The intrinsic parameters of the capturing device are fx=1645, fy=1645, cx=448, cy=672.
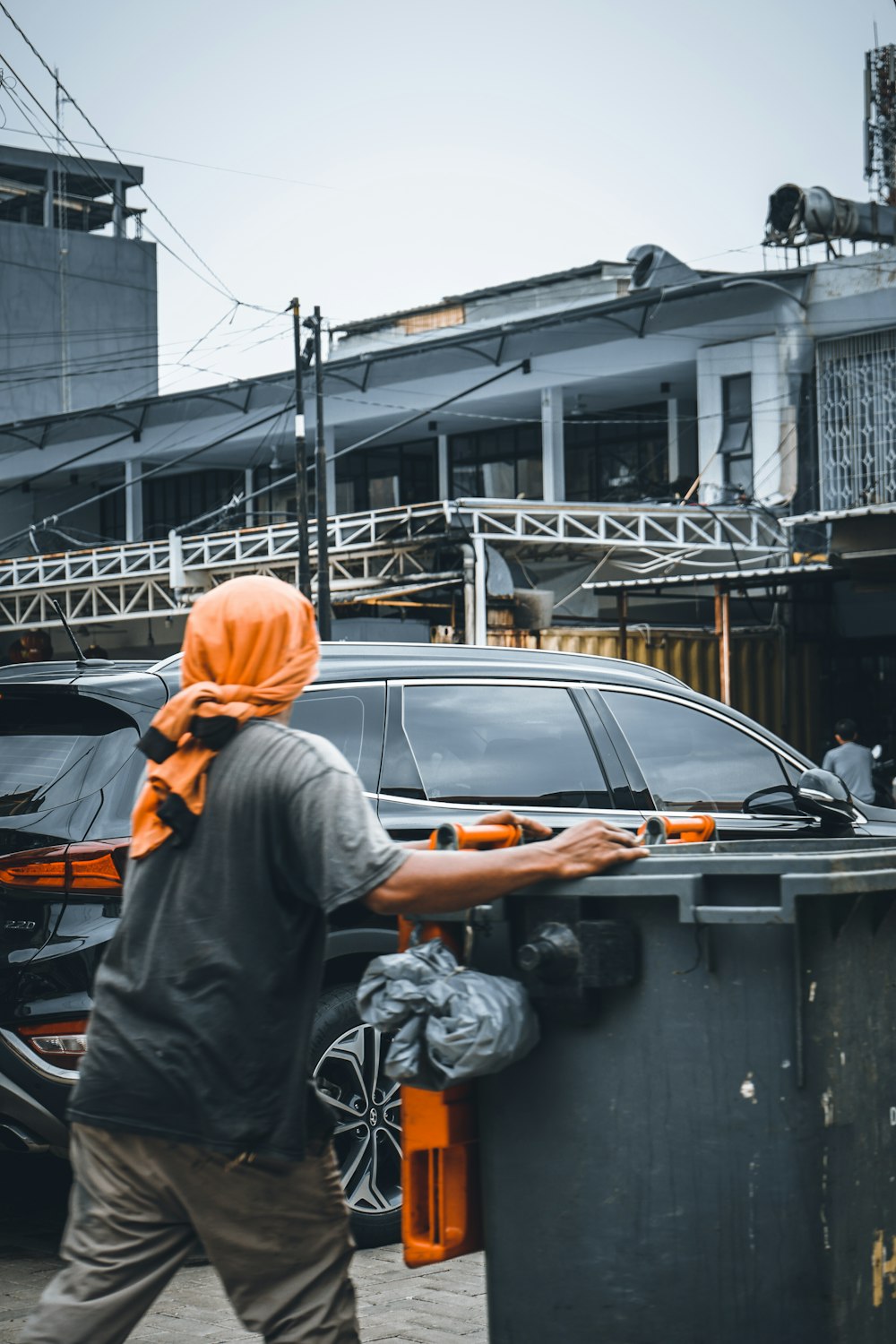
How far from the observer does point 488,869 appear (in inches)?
121

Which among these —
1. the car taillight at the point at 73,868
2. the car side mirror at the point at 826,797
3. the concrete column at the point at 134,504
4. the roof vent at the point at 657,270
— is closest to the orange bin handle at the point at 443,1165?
the car taillight at the point at 73,868

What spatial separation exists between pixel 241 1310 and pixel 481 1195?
23.9 inches

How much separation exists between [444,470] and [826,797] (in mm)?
26984

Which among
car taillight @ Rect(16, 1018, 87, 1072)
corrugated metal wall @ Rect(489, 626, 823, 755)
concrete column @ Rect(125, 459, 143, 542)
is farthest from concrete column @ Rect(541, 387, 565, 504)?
car taillight @ Rect(16, 1018, 87, 1072)

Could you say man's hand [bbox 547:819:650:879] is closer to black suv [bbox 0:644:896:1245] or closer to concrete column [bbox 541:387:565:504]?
black suv [bbox 0:644:896:1245]

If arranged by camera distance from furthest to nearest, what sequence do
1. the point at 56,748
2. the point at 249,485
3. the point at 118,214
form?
the point at 118,214
the point at 249,485
the point at 56,748

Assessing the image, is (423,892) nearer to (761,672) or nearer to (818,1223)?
(818,1223)

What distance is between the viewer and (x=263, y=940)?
2.97 meters

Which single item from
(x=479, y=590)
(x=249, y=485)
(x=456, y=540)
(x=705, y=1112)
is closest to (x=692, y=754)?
(x=705, y=1112)

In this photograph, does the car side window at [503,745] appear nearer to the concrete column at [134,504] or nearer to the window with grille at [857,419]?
the window with grille at [857,419]

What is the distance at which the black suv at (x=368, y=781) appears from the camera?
4.96 metres

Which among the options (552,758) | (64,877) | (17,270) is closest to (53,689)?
(64,877)

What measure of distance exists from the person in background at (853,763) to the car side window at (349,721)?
9213 millimetres

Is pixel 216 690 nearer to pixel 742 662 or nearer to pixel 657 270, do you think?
pixel 742 662
